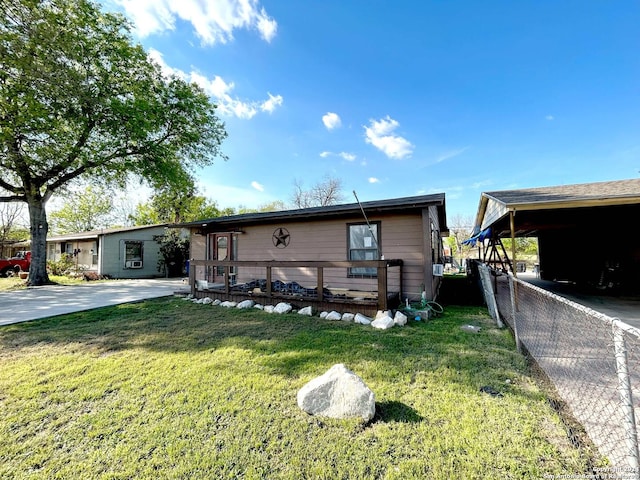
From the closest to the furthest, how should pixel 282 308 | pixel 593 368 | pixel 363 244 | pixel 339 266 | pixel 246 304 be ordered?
1. pixel 593 368
2. pixel 339 266
3. pixel 282 308
4. pixel 246 304
5. pixel 363 244

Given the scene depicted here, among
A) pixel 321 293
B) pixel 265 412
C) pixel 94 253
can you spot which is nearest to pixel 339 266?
pixel 321 293

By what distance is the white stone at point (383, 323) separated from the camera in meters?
4.63

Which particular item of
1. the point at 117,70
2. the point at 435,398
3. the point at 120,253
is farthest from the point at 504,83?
the point at 120,253

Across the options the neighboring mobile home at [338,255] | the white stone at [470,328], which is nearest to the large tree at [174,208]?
the neighboring mobile home at [338,255]

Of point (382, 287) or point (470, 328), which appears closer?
point (470, 328)

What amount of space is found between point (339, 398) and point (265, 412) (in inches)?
24.6

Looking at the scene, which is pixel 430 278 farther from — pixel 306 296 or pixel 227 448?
pixel 227 448

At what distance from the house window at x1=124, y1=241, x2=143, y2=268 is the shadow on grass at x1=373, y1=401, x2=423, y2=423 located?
677 inches

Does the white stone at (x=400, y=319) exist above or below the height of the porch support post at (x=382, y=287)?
below

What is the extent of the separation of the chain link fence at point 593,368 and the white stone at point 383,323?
5.88ft

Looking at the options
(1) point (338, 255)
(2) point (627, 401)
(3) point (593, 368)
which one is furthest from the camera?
(1) point (338, 255)

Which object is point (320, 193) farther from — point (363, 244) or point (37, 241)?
point (363, 244)

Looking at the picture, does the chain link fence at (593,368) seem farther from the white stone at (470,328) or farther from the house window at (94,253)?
the house window at (94,253)

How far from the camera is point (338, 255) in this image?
24.0 feet
